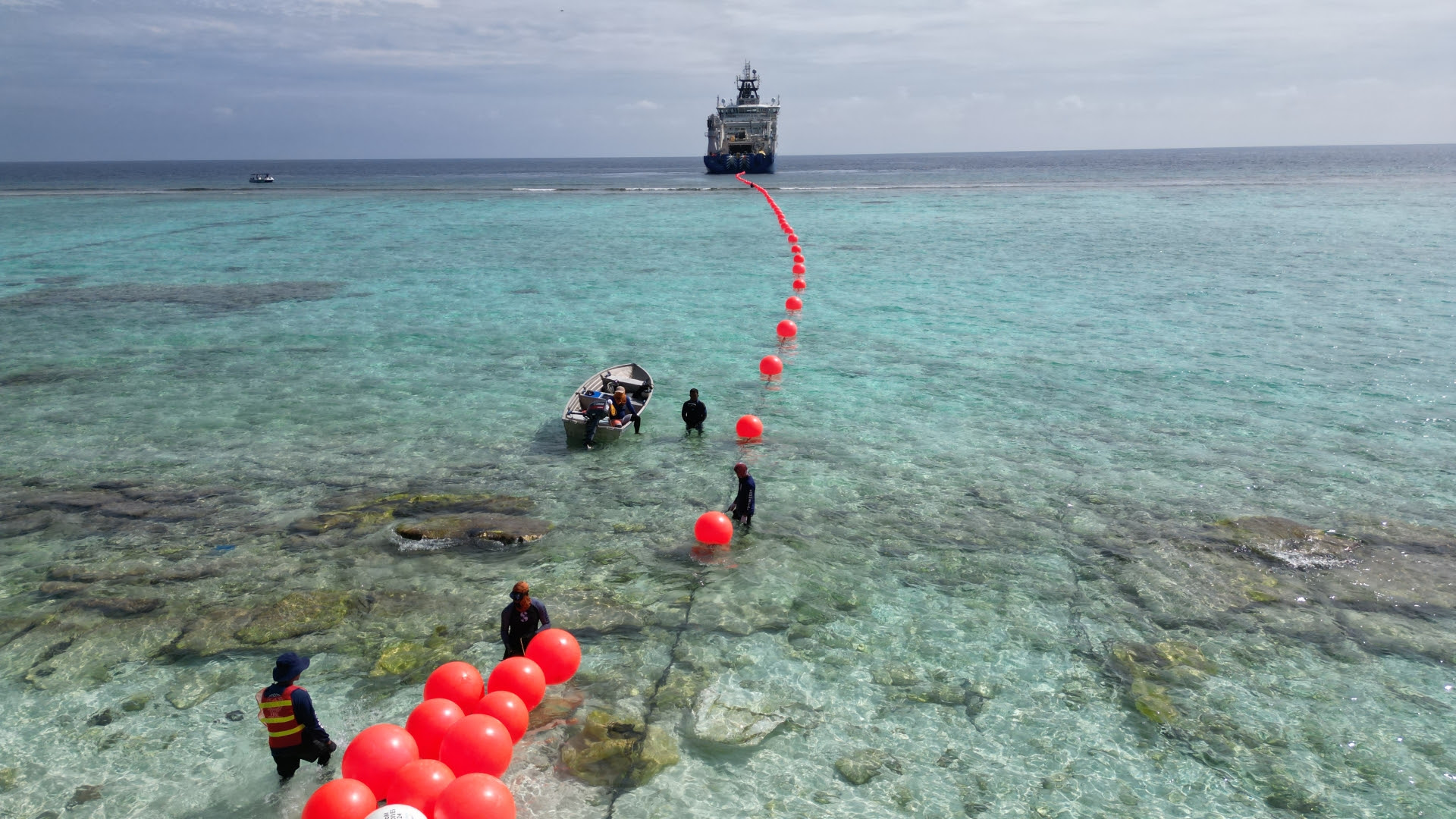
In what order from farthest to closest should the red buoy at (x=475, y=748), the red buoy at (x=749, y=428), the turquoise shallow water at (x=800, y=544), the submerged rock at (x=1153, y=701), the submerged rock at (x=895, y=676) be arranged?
the red buoy at (x=749, y=428) < the submerged rock at (x=895, y=676) < the submerged rock at (x=1153, y=701) < the turquoise shallow water at (x=800, y=544) < the red buoy at (x=475, y=748)

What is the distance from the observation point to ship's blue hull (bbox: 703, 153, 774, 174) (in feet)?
398

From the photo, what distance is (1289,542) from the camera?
13.2m

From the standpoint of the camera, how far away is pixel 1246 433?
723 inches

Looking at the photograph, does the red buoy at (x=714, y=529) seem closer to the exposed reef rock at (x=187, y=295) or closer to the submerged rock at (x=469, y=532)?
the submerged rock at (x=469, y=532)

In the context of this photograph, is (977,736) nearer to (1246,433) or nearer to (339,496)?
(339,496)

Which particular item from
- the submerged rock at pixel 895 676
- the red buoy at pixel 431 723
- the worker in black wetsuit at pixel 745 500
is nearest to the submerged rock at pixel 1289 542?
the submerged rock at pixel 895 676

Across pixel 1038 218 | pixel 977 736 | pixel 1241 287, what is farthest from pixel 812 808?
pixel 1038 218

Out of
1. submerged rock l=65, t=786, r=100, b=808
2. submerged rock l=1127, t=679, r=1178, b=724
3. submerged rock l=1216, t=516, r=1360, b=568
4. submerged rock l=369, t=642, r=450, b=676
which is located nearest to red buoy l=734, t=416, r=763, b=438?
submerged rock l=1216, t=516, r=1360, b=568

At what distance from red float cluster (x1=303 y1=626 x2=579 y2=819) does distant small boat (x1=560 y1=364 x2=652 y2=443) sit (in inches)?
345

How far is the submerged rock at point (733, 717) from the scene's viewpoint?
9.08 meters

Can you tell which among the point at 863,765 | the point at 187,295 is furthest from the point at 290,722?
the point at 187,295

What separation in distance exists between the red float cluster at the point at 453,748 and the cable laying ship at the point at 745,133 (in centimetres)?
11688

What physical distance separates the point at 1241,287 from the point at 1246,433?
840 inches

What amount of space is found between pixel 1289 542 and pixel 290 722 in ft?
46.4
